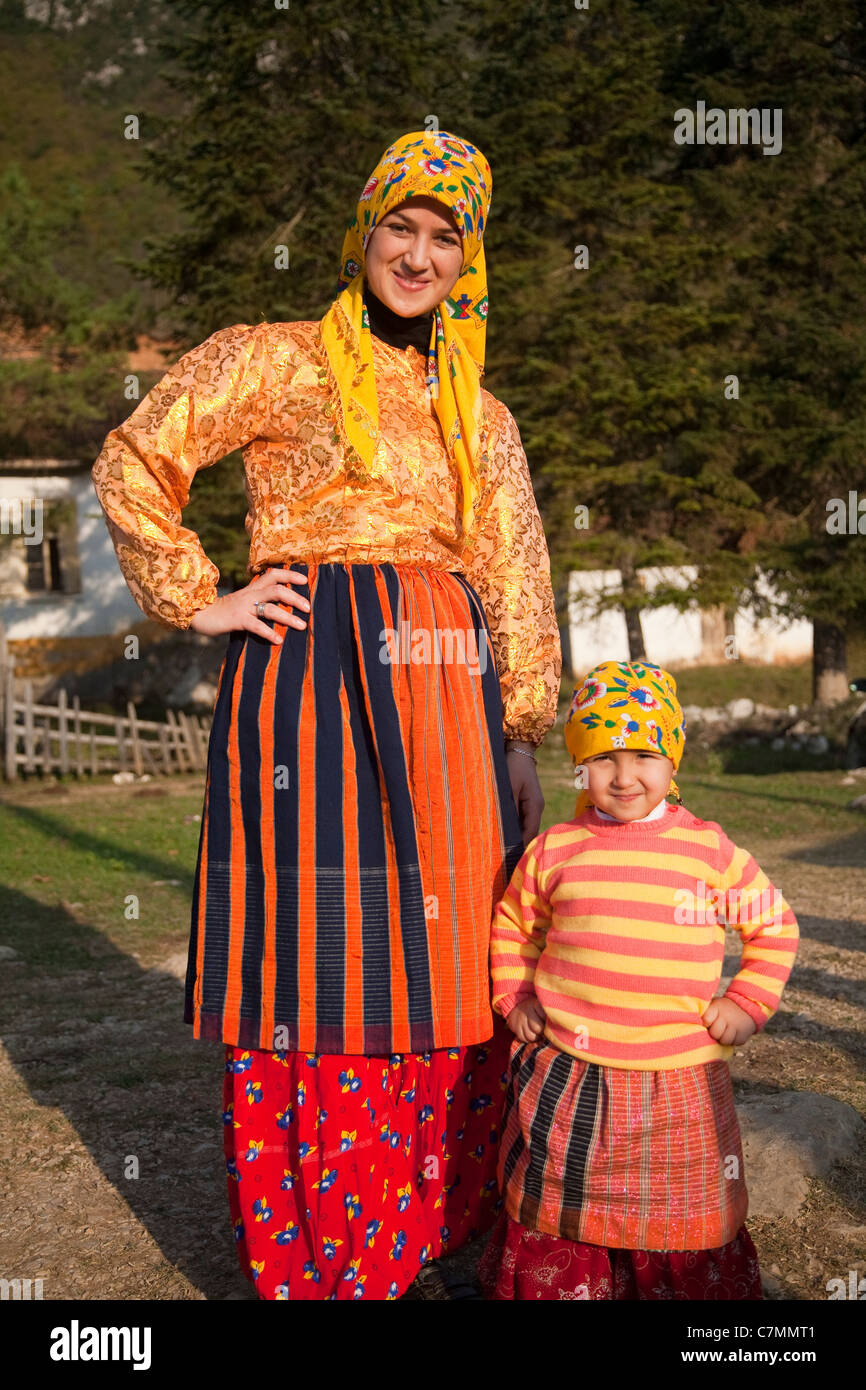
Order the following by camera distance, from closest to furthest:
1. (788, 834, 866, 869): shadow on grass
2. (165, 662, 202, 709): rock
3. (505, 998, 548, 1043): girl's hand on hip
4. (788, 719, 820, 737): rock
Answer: (505, 998, 548, 1043): girl's hand on hip, (788, 834, 866, 869): shadow on grass, (788, 719, 820, 737): rock, (165, 662, 202, 709): rock

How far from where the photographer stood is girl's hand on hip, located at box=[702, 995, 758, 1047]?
2139 mm

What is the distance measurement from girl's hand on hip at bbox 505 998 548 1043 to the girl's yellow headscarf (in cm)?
97

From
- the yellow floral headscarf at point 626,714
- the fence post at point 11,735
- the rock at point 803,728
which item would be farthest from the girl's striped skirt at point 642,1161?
the rock at point 803,728

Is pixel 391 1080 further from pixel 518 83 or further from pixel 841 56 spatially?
pixel 841 56

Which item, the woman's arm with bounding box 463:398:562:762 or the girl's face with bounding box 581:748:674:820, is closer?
the girl's face with bounding box 581:748:674:820

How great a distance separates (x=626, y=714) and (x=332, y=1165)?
3.33ft

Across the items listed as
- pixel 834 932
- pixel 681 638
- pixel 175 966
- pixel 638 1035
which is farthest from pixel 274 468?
pixel 681 638

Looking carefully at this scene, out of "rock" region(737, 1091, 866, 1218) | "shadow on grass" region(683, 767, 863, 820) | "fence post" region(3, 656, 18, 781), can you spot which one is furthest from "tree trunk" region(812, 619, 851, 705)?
"rock" region(737, 1091, 866, 1218)

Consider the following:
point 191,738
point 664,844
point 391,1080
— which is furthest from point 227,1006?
point 191,738

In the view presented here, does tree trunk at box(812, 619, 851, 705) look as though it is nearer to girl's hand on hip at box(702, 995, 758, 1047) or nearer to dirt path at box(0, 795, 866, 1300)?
dirt path at box(0, 795, 866, 1300)

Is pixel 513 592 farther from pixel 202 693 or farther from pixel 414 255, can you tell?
pixel 202 693

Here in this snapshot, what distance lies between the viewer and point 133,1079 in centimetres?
394

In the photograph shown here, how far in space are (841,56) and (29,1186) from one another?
69.8 feet

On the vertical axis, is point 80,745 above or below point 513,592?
below
